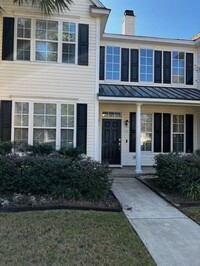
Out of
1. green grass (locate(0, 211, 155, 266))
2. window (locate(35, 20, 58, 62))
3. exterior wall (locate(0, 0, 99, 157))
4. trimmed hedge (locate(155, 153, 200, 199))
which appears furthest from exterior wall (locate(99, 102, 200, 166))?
green grass (locate(0, 211, 155, 266))

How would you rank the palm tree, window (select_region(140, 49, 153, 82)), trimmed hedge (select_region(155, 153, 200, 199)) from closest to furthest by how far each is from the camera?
trimmed hedge (select_region(155, 153, 200, 199)), the palm tree, window (select_region(140, 49, 153, 82))

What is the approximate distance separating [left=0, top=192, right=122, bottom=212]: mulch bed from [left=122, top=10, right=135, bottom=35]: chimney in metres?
10.9

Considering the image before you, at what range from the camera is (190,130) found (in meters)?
15.1

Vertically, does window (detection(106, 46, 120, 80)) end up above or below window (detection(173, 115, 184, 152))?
above

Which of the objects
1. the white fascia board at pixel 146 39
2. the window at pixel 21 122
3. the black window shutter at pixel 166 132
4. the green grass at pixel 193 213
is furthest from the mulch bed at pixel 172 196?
the white fascia board at pixel 146 39

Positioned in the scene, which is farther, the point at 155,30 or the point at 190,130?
the point at 155,30

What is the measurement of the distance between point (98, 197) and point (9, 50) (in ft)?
20.8

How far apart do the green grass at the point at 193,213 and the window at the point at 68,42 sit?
669 centimetres

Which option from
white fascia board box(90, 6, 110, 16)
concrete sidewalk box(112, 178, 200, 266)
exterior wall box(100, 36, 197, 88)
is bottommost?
concrete sidewalk box(112, 178, 200, 266)

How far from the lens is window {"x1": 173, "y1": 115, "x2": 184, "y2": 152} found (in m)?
15.0

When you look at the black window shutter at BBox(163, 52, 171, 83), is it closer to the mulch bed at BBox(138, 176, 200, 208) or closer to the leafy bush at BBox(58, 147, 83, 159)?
the mulch bed at BBox(138, 176, 200, 208)

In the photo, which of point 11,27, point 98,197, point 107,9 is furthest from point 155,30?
point 98,197

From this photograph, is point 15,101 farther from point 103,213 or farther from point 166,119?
point 166,119

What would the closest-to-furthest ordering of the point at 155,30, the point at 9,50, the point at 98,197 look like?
the point at 98,197 < the point at 9,50 < the point at 155,30
